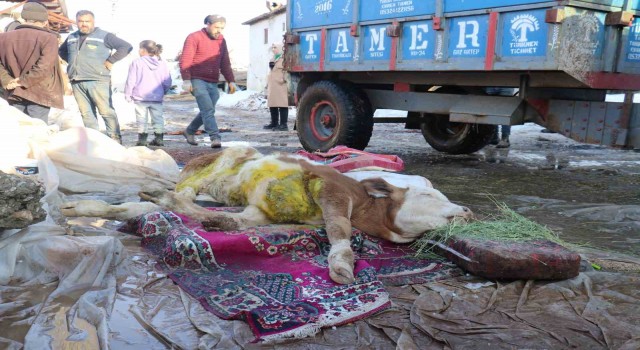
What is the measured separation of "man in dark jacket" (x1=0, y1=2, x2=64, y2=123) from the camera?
6195mm

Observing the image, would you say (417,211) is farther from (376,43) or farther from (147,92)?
(147,92)

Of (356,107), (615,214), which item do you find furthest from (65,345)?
(356,107)

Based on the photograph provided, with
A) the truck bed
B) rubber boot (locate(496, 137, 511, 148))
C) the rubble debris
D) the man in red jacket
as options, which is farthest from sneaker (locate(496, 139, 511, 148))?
the rubble debris

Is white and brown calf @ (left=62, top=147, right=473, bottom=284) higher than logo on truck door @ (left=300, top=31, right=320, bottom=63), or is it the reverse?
logo on truck door @ (left=300, top=31, right=320, bottom=63)

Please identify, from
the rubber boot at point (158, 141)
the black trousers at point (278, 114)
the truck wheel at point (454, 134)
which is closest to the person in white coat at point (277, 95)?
the black trousers at point (278, 114)

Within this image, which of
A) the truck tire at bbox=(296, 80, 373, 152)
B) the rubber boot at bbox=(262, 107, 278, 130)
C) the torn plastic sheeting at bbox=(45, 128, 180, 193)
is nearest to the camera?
the torn plastic sheeting at bbox=(45, 128, 180, 193)

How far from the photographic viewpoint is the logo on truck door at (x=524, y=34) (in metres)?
5.38

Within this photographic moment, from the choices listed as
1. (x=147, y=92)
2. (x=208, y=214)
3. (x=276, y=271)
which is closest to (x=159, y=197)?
(x=208, y=214)

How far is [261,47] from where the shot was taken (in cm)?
3216

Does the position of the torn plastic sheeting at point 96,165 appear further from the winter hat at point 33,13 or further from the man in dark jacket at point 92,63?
the man in dark jacket at point 92,63

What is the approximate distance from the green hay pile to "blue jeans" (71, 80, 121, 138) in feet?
17.3

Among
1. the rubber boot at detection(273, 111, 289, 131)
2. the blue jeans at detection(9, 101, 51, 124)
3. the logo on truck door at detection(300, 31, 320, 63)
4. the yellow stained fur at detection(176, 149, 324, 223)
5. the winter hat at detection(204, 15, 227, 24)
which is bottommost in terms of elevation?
the rubber boot at detection(273, 111, 289, 131)

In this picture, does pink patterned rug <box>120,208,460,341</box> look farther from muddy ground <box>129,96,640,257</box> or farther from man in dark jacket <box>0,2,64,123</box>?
man in dark jacket <box>0,2,64,123</box>

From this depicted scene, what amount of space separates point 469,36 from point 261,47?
27125 mm
